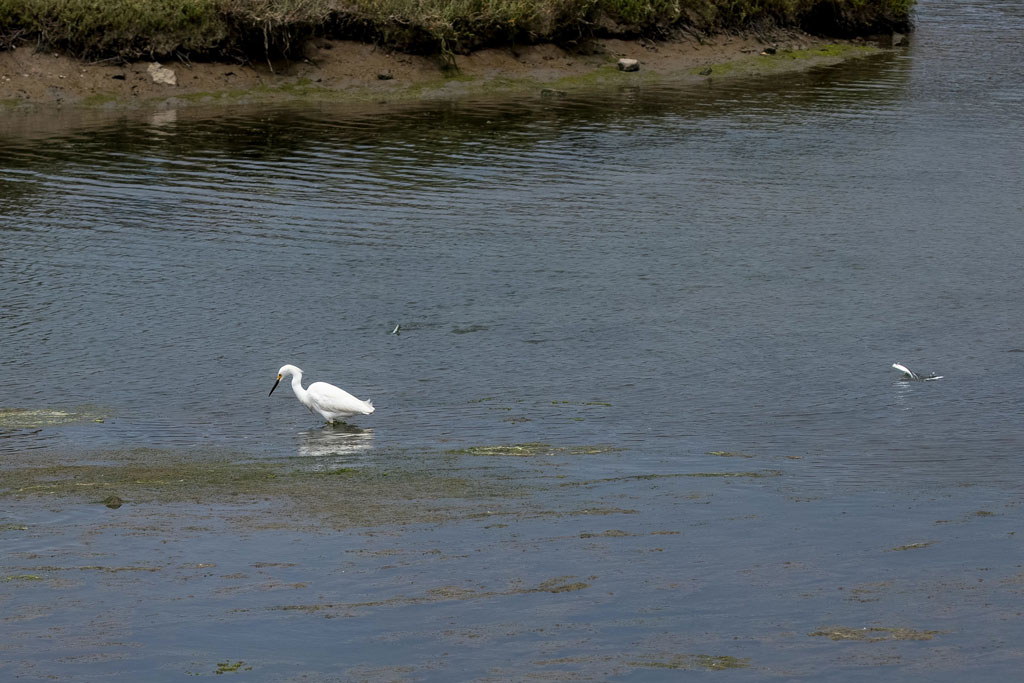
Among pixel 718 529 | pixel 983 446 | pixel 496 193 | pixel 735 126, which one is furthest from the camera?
pixel 735 126

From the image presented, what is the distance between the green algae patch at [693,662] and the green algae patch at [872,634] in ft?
2.35

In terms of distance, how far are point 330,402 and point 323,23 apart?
98.5 ft

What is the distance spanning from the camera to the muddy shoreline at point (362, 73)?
39781mm

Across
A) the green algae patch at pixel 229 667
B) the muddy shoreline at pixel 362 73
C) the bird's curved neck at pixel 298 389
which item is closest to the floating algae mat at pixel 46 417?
the bird's curved neck at pixel 298 389

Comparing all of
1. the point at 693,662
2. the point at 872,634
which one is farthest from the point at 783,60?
the point at 693,662

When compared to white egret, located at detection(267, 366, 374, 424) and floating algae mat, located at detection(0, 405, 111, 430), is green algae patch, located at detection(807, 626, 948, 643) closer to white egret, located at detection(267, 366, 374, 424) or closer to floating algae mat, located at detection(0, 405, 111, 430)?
white egret, located at detection(267, 366, 374, 424)

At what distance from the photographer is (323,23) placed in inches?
1709

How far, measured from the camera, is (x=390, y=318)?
20.5 meters

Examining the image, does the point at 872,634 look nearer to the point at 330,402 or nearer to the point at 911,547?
the point at 911,547

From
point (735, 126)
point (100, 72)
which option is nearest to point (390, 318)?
point (735, 126)

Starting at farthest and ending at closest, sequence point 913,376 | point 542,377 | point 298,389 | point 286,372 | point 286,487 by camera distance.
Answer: point 542,377
point 913,376
point 286,372
point 298,389
point 286,487

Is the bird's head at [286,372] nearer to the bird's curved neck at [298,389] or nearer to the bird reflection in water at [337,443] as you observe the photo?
the bird's curved neck at [298,389]

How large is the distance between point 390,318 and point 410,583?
999 cm

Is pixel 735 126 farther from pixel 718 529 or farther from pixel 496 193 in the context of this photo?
pixel 718 529
